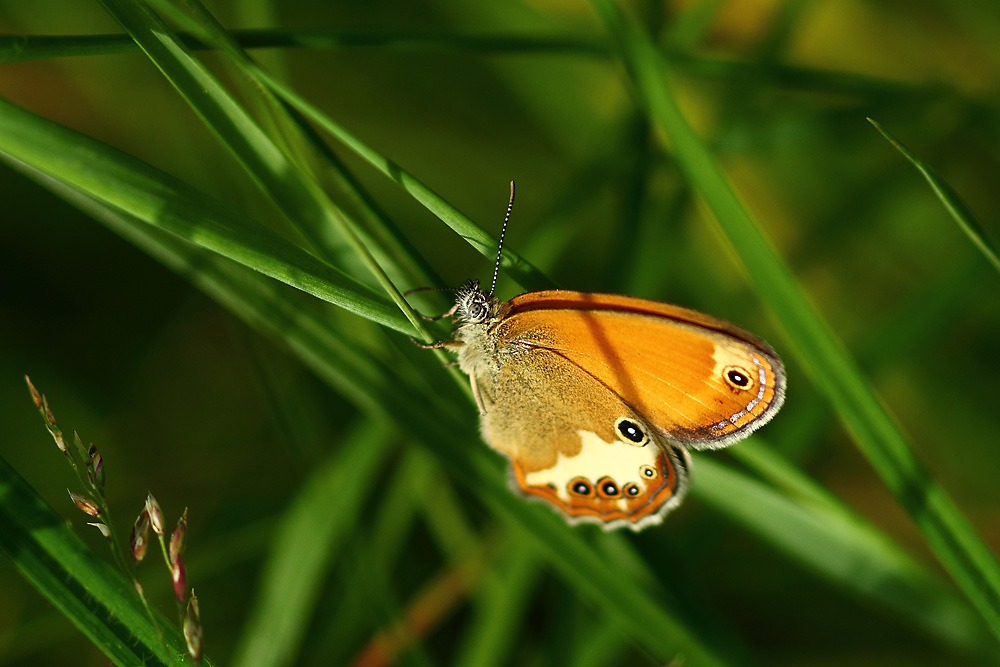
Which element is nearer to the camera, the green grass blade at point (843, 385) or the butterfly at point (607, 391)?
the green grass blade at point (843, 385)

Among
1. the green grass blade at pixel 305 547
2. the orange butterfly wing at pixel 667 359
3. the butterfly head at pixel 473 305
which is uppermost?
the orange butterfly wing at pixel 667 359

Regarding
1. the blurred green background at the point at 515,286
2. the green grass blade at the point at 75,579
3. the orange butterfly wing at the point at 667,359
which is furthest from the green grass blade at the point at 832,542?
the green grass blade at the point at 75,579

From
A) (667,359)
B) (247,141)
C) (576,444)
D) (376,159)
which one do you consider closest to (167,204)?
(247,141)

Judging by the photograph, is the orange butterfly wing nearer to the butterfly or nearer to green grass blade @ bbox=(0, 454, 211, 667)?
the butterfly

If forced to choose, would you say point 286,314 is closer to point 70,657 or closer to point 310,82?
point 70,657

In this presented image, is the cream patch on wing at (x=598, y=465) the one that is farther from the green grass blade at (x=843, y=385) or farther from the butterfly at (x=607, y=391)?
the green grass blade at (x=843, y=385)

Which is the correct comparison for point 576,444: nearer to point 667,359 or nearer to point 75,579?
point 667,359

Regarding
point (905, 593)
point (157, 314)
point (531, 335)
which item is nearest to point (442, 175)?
point (157, 314)

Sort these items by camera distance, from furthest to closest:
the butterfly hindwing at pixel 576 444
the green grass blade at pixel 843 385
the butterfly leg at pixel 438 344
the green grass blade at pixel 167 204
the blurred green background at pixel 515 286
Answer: the blurred green background at pixel 515 286
the butterfly hindwing at pixel 576 444
the butterfly leg at pixel 438 344
the green grass blade at pixel 843 385
the green grass blade at pixel 167 204
